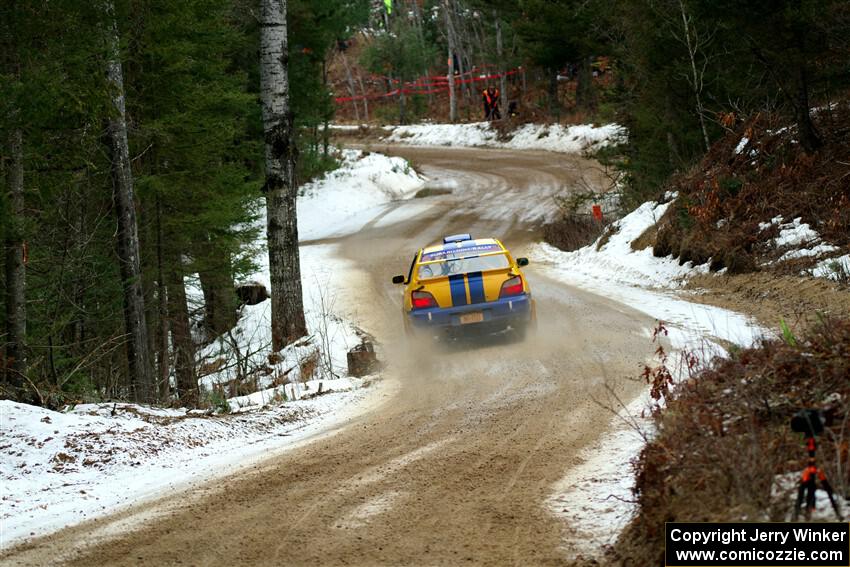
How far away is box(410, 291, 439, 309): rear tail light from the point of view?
13453mm

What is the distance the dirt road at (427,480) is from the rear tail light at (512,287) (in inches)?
31.3

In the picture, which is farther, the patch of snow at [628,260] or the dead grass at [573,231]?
the dead grass at [573,231]

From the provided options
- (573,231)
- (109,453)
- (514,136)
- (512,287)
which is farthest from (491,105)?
(109,453)

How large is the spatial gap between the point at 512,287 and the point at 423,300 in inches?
54.5

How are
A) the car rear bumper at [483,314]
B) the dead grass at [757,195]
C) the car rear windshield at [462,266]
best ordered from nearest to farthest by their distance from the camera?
the car rear bumper at [483,314] < the car rear windshield at [462,266] < the dead grass at [757,195]

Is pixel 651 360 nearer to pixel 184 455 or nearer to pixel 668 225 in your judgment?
pixel 184 455

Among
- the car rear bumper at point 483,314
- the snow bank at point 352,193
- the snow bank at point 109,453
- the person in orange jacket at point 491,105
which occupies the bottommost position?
→ the snow bank at point 109,453

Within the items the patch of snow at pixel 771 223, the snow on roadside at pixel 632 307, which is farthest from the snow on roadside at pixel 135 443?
the patch of snow at pixel 771 223

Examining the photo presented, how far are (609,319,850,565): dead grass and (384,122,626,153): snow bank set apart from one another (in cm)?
3260

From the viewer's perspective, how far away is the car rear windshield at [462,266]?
45.2ft

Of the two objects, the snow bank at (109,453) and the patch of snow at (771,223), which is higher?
the patch of snow at (771,223)

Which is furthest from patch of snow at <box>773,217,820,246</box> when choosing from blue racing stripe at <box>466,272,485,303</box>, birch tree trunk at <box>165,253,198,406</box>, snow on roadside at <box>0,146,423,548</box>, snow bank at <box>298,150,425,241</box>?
snow bank at <box>298,150,425,241</box>

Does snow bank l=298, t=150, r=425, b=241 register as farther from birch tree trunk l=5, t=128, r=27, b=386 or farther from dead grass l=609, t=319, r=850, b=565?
dead grass l=609, t=319, r=850, b=565

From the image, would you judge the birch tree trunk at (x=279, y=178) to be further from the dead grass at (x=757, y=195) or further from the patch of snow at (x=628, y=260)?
the dead grass at (x=757, y=195)
